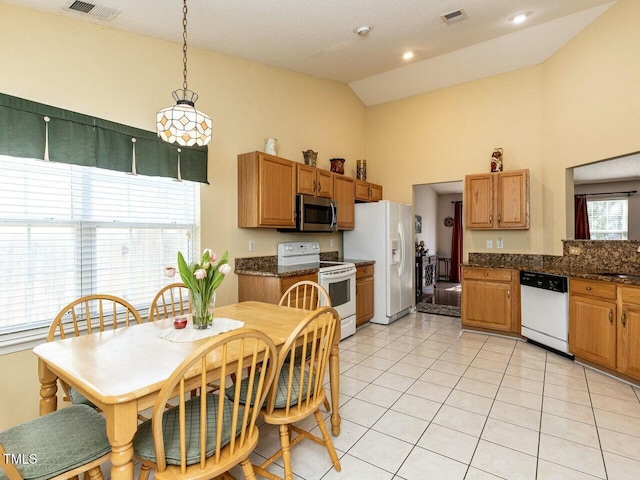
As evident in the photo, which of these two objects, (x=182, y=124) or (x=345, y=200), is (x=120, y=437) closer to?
(x=182, y=124)

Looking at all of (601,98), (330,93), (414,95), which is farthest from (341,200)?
(601,98)

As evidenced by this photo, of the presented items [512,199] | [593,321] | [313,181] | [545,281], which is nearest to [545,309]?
[545,281]

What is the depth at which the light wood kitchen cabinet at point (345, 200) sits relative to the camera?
15.0 ft

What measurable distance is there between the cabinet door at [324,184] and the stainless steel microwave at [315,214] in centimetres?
8

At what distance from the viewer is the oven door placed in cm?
388

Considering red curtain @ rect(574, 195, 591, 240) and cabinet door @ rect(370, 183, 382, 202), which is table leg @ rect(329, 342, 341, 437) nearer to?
cabinet door @ rect(370, 183, 382, 202)

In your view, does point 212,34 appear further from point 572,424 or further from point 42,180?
point 572,424

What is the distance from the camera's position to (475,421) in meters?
2.32

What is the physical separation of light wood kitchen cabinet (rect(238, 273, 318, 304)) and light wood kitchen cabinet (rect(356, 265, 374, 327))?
3.31 ft

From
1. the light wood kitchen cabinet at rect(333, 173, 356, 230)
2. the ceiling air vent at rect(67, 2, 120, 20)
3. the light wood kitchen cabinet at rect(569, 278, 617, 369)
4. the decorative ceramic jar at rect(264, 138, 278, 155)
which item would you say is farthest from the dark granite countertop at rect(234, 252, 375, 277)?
the light wood kitchen cabinet at rect(569, 278, 617, 369)

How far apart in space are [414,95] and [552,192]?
7.96ft

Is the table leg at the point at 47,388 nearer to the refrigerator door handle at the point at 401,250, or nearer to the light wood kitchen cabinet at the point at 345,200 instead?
the light wood kitchen cabinet at the point at 345,200

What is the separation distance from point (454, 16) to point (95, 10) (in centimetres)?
302

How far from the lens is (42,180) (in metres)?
2.30
